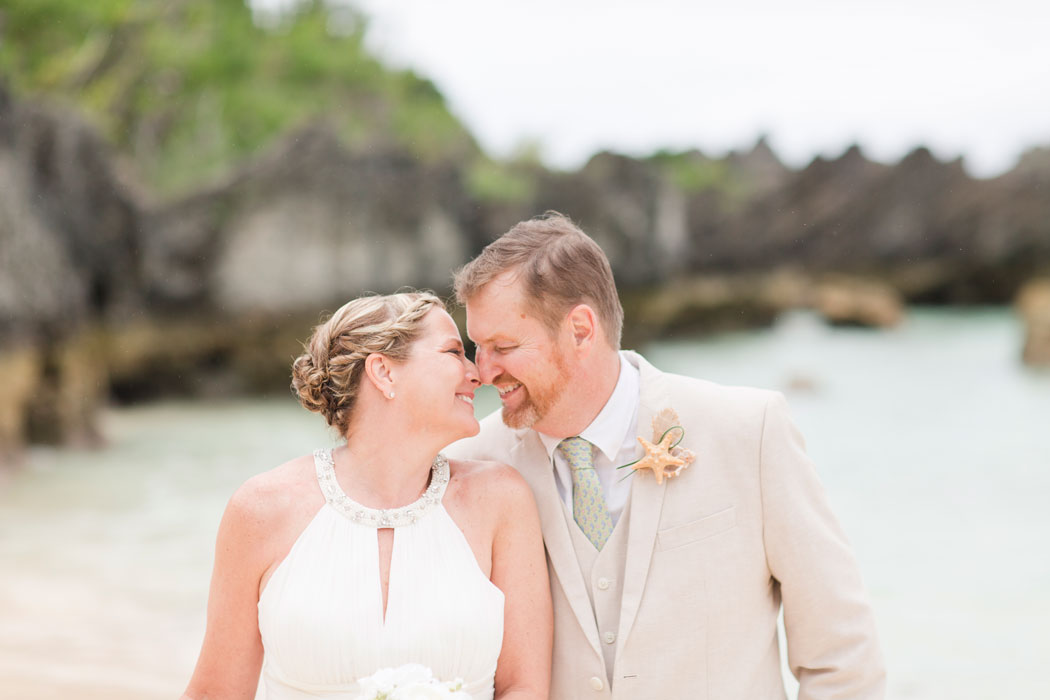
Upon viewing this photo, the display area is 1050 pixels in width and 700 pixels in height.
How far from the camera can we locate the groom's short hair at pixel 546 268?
8.14 ft

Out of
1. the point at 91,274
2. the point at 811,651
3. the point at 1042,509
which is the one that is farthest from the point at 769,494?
the point at 1042,509

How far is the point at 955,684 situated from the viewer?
9375 mm

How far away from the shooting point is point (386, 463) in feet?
8.16

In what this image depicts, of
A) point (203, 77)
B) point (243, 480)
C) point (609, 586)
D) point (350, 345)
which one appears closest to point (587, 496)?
point (609, 586)

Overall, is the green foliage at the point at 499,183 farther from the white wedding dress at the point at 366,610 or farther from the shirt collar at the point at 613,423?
the white wedding dress at the point at 366,610

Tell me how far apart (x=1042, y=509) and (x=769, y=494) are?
21.4 metres

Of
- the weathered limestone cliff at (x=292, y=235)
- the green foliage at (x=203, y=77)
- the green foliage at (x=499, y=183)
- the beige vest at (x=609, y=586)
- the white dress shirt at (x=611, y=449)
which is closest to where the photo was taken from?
the beige vest at (x=609, y=586)

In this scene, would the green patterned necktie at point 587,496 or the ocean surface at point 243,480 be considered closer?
the green patterned necktie at point 587,496

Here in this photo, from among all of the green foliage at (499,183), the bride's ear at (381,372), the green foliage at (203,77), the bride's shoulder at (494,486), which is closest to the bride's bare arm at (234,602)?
the bride's ear at (381,372)

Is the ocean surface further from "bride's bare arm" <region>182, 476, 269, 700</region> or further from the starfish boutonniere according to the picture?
the starfish boutonniere

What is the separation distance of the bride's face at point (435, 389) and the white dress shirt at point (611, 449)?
A: 29 cm

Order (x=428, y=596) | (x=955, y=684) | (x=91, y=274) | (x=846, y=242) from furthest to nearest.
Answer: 1. (x=846, y=242)
2. (x=91, y=274)
3. (x=955, y=684)
4. (x=428, y=596)

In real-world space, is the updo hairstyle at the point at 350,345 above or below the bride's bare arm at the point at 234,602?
above

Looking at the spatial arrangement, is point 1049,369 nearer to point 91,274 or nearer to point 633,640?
point 91,274
